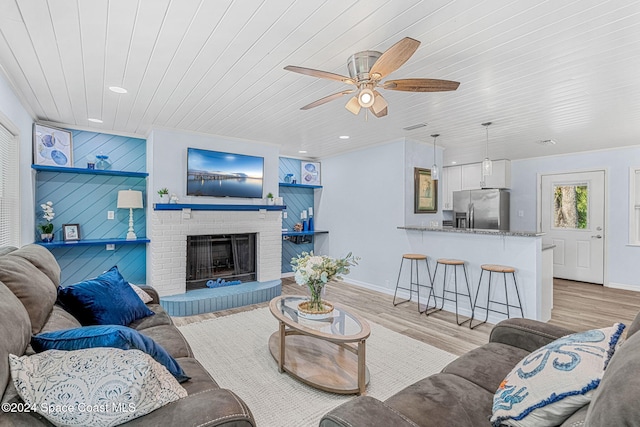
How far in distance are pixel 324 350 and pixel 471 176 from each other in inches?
224

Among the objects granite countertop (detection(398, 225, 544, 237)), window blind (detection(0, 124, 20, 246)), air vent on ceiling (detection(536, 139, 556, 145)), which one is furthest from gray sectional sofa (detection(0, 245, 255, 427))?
air vent on ceiling (detection(536, 139, 556, 145))

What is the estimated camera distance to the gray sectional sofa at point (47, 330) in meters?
1.01

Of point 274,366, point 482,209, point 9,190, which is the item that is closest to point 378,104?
point 274,366

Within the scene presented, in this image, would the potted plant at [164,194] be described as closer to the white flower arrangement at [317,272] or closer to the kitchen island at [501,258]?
Result: the white flower arrangement at [317,272]

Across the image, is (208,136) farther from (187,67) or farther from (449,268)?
(449,268)

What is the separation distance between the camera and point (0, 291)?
125 centimetres

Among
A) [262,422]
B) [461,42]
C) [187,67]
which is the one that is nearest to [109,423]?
[262,422]

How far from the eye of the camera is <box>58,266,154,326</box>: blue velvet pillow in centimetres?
206

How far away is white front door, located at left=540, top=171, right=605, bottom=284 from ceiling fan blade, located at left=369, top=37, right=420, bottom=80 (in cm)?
571

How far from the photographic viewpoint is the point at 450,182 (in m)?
7.41

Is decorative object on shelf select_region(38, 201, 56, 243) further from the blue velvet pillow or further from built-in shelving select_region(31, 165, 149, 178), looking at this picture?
the blue velvet pillow

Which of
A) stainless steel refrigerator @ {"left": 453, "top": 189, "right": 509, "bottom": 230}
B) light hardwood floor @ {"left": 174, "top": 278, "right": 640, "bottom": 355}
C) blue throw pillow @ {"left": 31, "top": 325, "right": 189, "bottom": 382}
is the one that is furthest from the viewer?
stainless steel refrigerator @ {"left": 453, "top": 189, "right": 509, "bottom": 230}

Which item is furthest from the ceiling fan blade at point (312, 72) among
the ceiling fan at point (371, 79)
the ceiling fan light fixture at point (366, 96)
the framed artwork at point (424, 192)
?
the framed artwork at point (424, 192)

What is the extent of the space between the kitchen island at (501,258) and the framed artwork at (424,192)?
1.89ft
